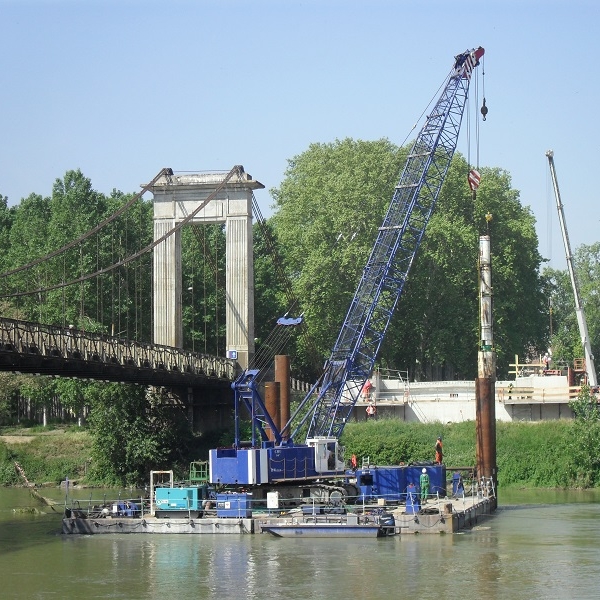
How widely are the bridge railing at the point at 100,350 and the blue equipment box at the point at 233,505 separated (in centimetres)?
1037

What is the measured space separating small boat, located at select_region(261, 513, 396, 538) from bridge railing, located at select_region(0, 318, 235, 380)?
43.3 feet

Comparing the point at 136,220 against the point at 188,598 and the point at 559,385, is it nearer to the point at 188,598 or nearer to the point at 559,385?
the point at 559,385

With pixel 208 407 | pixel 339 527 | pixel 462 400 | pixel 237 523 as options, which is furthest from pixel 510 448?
pixel 237 523

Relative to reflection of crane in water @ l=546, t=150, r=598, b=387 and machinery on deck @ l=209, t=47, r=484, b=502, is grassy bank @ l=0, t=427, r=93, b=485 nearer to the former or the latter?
machinery on deck @ l=209, t=47, r=484, b=502

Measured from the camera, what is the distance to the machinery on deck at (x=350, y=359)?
55.9m

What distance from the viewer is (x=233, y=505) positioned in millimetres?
52094

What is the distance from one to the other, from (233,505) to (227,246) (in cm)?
3166

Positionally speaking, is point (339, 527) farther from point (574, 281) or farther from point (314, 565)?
point (574, 281)

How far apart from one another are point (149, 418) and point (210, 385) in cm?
407

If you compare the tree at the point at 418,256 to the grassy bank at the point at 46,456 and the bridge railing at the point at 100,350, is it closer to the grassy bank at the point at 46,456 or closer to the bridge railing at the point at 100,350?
the bridge railing at the point at 100,350

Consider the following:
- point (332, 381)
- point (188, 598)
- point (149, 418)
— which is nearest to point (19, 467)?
point (149, 418)

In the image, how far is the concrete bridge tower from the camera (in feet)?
265

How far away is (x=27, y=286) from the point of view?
313ft

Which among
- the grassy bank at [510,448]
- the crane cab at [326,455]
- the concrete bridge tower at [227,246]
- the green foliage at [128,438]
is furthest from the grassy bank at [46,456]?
the crane cab at [326,455]
